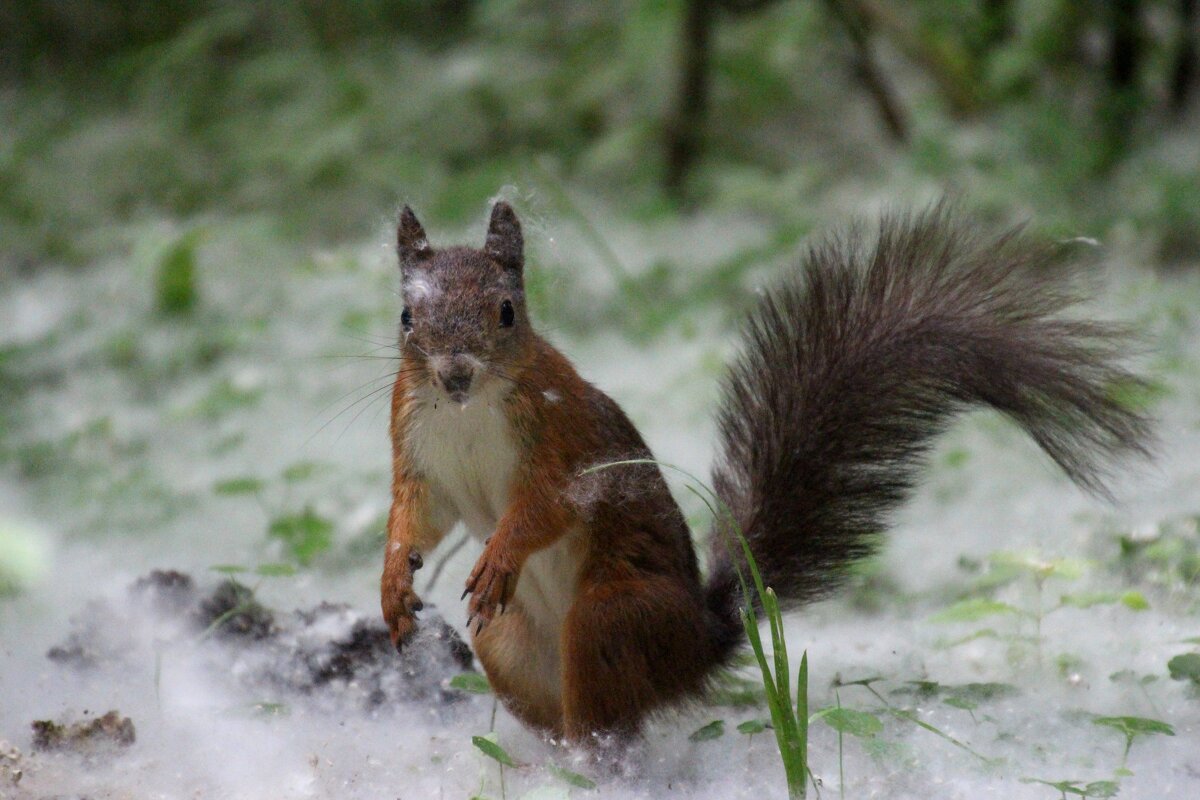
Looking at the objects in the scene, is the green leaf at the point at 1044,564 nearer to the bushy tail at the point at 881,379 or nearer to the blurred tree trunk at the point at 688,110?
the bushy tail at the point at 881,379

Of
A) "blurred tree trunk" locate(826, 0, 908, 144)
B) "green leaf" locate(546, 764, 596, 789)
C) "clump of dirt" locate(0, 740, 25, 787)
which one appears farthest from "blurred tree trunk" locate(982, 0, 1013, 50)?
"clump of dirt" locate(0, 740, 25, 787)

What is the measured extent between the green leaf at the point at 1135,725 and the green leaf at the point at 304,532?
1.53 m

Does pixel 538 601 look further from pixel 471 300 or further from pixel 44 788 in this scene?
pixel 44 788

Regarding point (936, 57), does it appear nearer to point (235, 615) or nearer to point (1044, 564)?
point (1044, 564)

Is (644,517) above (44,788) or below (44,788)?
above

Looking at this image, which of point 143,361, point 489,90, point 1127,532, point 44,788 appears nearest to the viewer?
point 44,788

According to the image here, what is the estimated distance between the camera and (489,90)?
5.61 metres

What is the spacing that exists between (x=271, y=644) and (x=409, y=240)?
0.72 m

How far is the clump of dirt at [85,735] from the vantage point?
67.3 inches

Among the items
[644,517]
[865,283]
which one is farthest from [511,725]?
[865,283]

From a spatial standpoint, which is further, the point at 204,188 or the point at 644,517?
the point at 204,188

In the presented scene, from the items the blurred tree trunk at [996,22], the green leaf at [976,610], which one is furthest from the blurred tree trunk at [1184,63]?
the green leaf at [976,610]

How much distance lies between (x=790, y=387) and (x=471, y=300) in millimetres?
501

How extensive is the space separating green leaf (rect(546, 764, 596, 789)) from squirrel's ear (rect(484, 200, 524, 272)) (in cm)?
68
